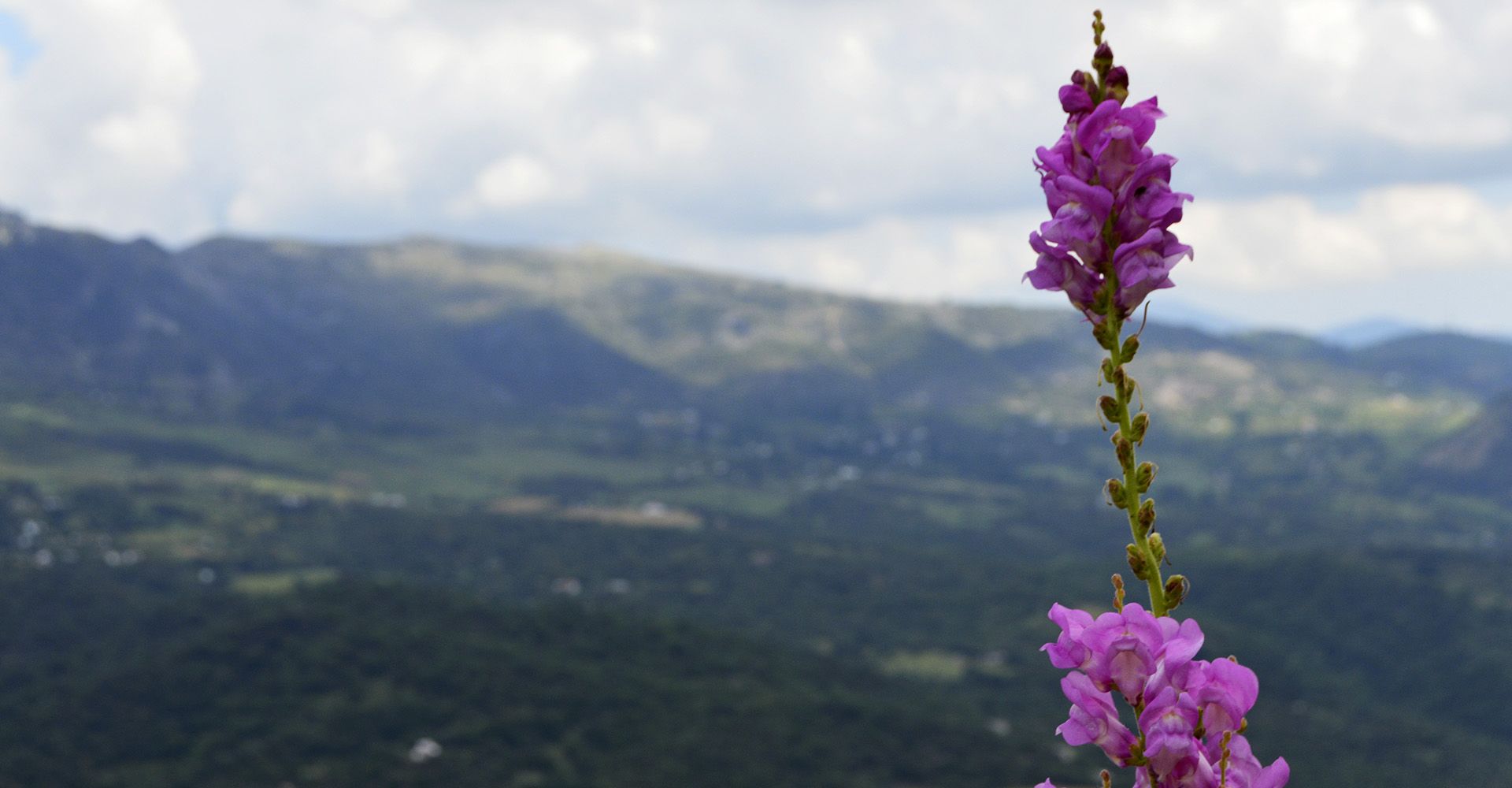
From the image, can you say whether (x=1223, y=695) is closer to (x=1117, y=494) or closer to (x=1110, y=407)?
(x=1117, y=494)

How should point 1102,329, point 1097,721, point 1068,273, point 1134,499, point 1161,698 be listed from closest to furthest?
point 1161,698 < point 1134,499 < point 1097,721 < point 1102,329 < point 1068,273

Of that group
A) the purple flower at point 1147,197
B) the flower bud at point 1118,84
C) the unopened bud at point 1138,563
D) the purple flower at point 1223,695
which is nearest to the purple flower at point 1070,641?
the unopened bud at point 1138,563

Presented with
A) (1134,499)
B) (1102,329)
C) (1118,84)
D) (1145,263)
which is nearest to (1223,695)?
(1134,499)

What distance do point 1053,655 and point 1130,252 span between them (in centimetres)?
164

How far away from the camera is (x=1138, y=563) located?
5.33m

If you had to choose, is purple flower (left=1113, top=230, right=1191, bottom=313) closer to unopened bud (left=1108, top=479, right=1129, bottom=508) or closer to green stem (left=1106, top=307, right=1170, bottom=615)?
green stem (left=1106, top=307, right=1170, bottom=615)

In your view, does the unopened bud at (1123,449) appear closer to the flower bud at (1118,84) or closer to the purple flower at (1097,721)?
the purple flower at (1097,721)

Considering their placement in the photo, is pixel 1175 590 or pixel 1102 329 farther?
pixel 1102 329

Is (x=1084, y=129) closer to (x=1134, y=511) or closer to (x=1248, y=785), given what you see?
(x=1134, y=511)

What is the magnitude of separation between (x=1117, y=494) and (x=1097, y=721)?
2.95ft

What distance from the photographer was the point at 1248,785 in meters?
5.40

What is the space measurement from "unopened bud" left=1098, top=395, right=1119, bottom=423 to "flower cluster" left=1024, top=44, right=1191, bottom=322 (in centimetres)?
41

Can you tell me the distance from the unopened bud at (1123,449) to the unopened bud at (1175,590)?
1.53ft

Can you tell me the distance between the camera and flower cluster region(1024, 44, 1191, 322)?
18.5 ft
